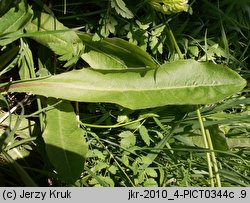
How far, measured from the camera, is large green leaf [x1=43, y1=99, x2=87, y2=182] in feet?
4.75

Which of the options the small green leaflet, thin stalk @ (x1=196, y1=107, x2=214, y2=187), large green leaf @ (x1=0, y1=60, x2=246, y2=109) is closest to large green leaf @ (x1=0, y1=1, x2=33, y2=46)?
large green leaf @ (x1=0, y1=60, x2=246, y2=109)

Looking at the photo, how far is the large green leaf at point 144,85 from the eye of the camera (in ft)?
5.01

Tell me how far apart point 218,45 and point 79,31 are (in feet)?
1.71

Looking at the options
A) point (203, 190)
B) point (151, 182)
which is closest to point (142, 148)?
point (151, 182)

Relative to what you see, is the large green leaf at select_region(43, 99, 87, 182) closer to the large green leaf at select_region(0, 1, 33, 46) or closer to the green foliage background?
the green foliage background

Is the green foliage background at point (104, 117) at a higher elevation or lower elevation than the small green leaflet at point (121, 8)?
lower

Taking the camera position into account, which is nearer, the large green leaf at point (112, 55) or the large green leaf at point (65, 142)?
the large green leaf at point (65, 142)

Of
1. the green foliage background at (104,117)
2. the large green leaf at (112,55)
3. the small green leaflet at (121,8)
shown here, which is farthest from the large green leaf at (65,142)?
the small green leaflet at (121,8)

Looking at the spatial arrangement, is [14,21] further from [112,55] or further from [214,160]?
[214,160]

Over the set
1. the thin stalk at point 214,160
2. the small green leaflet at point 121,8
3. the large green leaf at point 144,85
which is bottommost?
the thin stalk at point 214,160

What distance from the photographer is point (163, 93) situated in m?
1.54

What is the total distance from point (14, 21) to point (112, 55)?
13.1 inches

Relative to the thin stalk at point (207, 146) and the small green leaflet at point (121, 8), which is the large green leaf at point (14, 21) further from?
the thin stalk at point (207, 146)

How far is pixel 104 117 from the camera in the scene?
1584 millimetres
